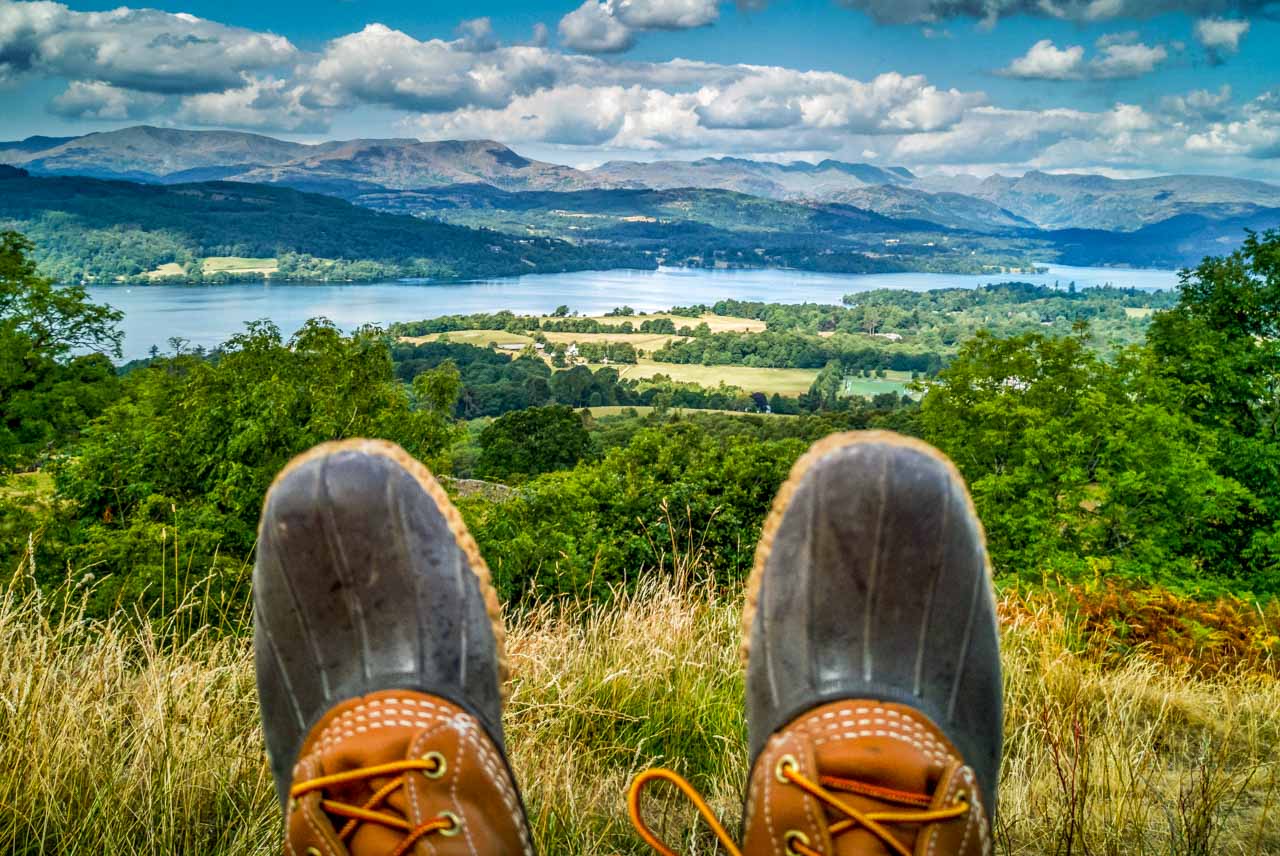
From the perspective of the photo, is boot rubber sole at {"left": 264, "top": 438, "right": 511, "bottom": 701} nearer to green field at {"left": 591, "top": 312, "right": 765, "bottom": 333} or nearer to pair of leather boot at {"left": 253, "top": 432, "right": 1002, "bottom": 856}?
pair of leather boot at {"left": 253, "top": 432, "right": 1002, "bottom": 856}

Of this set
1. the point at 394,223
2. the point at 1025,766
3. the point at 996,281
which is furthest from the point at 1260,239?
the point at 394,223

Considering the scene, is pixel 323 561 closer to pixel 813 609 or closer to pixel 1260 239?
pixel 813 609

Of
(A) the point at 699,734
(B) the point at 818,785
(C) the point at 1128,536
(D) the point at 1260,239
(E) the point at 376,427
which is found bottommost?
(C) the point at 1128,536

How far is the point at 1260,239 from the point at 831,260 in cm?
14418

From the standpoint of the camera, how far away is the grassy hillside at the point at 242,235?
104562mm

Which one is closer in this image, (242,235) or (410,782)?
(410,782)

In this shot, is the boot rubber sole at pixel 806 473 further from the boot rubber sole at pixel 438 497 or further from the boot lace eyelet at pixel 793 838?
the boot rubber sole at pixel 438 497

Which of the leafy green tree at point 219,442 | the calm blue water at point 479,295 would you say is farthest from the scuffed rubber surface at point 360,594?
the calm blue water at point 479,295

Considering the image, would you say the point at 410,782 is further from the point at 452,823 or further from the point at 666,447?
the point at 666,447

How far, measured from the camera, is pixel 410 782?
131 centimetres

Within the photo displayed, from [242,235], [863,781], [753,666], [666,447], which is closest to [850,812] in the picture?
[863,781]

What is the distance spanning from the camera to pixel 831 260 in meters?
159

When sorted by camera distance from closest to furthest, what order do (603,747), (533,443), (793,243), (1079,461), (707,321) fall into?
(603,747) → (1079,461) → (533,443) → (707,321) → (793,243)

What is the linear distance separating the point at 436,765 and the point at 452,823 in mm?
93
